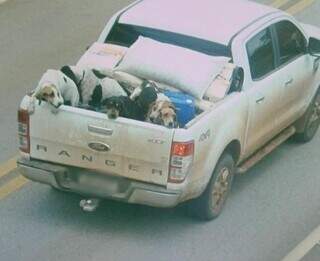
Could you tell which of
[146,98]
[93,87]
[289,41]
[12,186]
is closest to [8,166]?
[12,186]

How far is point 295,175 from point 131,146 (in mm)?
2742

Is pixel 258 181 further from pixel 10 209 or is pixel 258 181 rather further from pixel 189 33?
pixel 10 209

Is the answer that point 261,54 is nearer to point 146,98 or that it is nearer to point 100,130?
point 146,98

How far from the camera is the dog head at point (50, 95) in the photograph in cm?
879

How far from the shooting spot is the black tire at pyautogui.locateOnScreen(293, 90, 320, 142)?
11438mm

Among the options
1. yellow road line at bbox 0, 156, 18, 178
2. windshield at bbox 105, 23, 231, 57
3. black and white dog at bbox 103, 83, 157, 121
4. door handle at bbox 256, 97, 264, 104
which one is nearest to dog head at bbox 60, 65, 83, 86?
black and white dog at bbox 103, 83, 157, 121

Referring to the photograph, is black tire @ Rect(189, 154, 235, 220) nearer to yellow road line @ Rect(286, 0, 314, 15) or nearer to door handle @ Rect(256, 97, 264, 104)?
door handle @ Rect(256, 97, 264, 104)

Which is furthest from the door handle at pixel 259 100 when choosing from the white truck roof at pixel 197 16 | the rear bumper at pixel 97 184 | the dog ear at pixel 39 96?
the dog ear at pixel 39 96

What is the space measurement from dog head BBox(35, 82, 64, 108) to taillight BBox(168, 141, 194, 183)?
107 centimetres

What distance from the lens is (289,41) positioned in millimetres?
10805

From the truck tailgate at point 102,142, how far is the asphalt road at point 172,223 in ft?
2.32

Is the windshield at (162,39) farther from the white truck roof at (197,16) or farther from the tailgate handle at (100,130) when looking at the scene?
the tailgate handle at (100,130)

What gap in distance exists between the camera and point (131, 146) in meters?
8.72

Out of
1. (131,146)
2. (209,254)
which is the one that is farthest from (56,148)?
(209,254)
